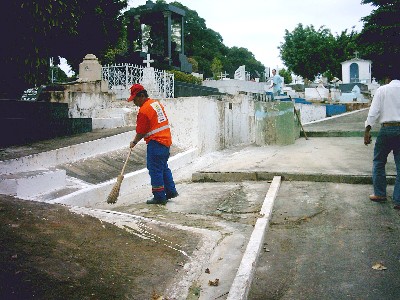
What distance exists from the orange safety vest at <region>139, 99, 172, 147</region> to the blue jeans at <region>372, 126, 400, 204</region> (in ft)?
9.41

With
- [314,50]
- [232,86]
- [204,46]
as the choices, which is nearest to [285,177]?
[232,86]

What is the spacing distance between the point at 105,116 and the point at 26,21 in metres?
4.38

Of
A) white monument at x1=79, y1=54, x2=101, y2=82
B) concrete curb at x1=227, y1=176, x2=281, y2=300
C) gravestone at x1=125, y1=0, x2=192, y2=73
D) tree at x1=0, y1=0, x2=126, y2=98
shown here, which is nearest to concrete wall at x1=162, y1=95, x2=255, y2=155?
tree at x1=0, y1=0, x2=126, y2=98

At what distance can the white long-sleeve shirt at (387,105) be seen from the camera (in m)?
4.70

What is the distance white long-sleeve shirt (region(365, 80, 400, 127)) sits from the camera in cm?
470

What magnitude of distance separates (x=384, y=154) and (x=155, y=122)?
311 cm

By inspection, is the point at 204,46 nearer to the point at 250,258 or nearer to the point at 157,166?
the point at 157,166

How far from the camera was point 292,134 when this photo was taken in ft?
34.6

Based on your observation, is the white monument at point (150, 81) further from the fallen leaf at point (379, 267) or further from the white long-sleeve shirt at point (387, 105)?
the fallen leaf at point (379, 267)

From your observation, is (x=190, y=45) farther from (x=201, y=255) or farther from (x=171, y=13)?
(x=201, y=255)

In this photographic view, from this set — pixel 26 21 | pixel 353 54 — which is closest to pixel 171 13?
pixel 26 21

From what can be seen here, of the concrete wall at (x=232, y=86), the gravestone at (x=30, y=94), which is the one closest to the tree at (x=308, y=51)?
the concrete wall at (x=232, y=86)

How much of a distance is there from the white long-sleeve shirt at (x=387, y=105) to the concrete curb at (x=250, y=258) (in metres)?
1.75

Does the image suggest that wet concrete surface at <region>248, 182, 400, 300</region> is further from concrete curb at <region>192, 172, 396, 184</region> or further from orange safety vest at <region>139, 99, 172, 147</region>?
→ orange safety vest at <region>139, 99, 172, 147</region>
